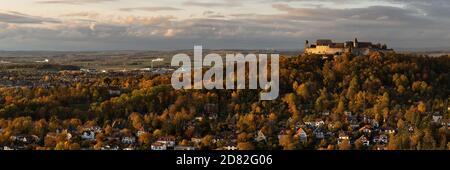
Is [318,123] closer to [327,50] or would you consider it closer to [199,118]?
[199,118]

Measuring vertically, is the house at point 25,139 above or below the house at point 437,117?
below

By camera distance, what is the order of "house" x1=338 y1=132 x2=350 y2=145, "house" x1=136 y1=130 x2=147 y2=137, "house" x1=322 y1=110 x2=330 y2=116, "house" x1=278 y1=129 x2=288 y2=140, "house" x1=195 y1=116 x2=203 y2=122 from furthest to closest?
"house" x1=322 y1=110 x2=330 y2=116 < "house" x1=195 y1=116 x2=203 y2=122 < "house" x1=136 y1=130 x2=147 y2=137 < "house" x1=278 y1=129 x2=288 y2=140 < "house" x1=338 y1=132 x2=350 y2=145

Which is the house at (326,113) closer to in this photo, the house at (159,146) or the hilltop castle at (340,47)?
the house at (159,146)

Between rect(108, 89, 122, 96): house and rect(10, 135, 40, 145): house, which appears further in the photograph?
rect(108, 89, 122, 96): house

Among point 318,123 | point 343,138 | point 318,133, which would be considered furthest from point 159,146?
point 318,123

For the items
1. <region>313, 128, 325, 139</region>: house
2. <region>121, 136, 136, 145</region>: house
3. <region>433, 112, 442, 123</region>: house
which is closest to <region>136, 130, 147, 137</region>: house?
<region>121, 136, 136, 145</region>: house

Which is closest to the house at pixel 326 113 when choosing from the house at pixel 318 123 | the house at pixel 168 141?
the house at pixel 318 123

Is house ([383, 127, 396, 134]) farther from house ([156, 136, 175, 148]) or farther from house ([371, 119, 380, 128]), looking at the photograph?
house ([156, 136, 175, 148])
